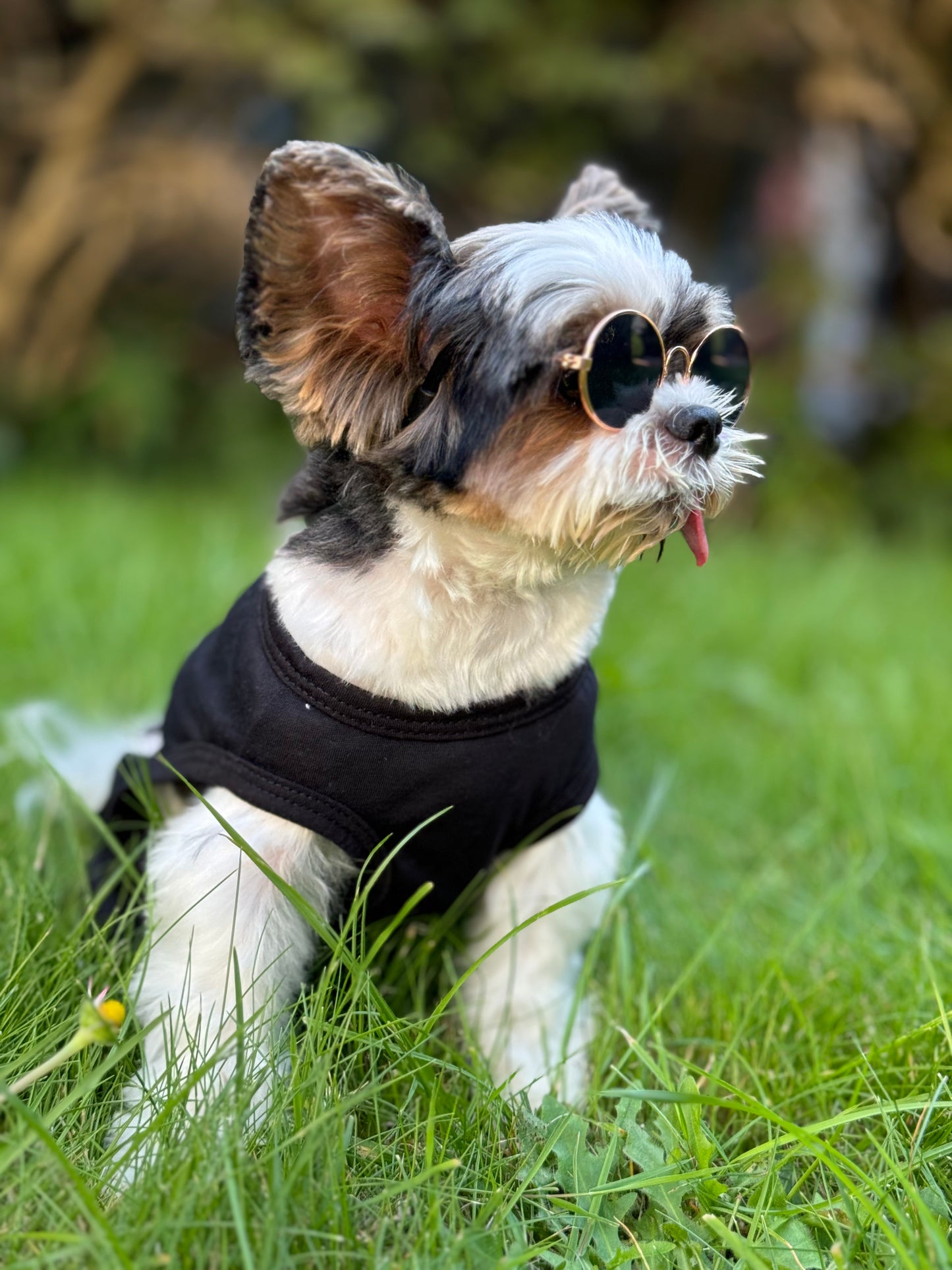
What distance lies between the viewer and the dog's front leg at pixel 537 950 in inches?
90.7

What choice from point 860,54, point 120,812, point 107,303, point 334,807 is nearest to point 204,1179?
point 334,807

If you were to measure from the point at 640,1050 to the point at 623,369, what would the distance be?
44.6 inches

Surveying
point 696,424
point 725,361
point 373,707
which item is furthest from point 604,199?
point 373,707

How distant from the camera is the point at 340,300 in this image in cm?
189

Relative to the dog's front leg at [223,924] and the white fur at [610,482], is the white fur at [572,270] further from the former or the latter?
the dog's front leg at [223,924]

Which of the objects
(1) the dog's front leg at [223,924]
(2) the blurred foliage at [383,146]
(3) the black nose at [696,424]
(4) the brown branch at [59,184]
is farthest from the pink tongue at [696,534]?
(4) the brown branch at [59,184]

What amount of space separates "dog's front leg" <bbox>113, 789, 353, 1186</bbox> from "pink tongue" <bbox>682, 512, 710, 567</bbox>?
840 millimetres

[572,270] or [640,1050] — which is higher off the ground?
[572,270]

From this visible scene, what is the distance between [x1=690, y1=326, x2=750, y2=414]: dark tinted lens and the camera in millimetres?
2021

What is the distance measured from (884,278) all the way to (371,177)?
726 centimetres

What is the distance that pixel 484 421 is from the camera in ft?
5.93

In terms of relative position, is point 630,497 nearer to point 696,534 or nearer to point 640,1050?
point 696,534

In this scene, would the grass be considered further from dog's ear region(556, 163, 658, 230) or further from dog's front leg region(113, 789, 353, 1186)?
dog's ear region(556, 163, 658, 230)

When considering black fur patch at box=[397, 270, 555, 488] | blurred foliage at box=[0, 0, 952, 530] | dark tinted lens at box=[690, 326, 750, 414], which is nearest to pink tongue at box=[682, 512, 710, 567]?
dark tinted lens at box=[690, 326, 750, 414]
